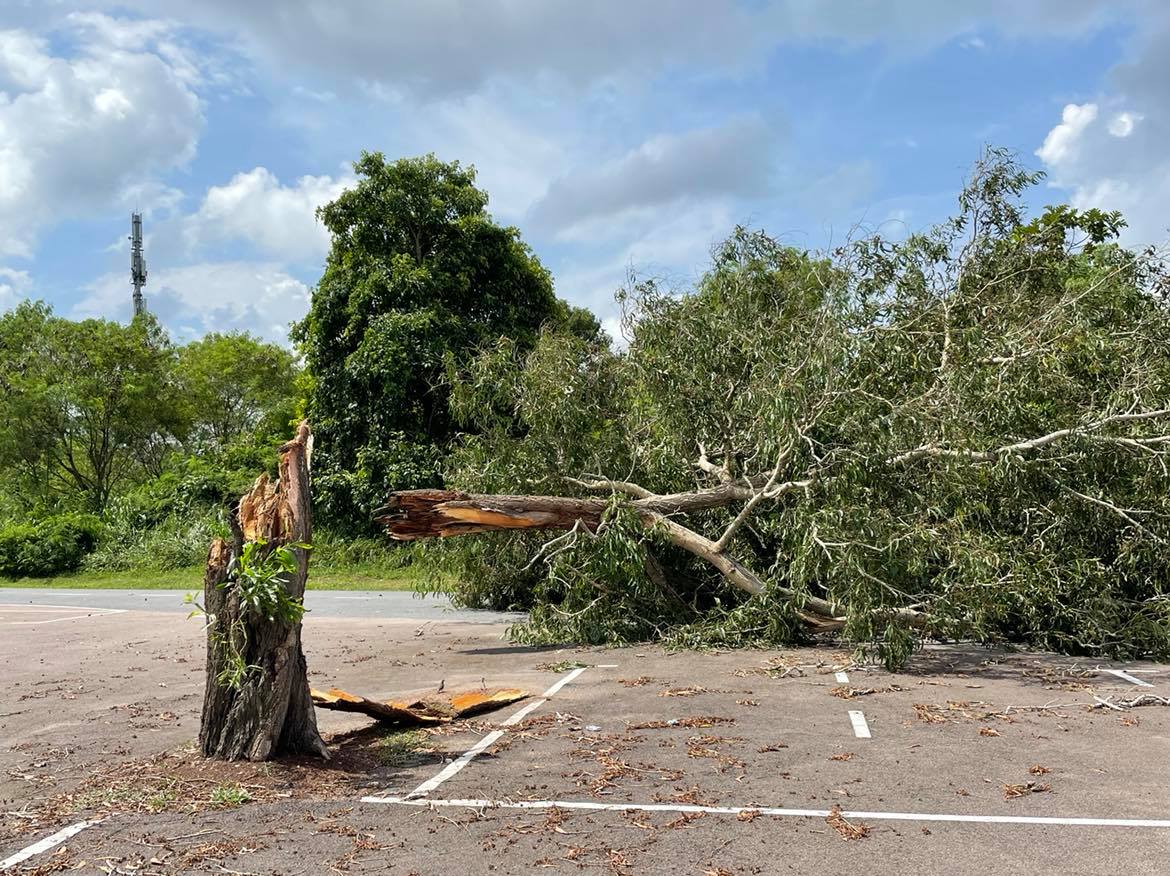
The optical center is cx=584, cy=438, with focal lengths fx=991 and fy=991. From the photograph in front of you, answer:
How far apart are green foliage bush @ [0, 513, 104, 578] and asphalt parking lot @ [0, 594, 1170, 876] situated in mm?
18769

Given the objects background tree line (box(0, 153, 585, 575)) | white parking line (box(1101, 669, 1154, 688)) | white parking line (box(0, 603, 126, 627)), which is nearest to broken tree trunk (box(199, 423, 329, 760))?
white parking line (box(1101, 669, 1154, 688))

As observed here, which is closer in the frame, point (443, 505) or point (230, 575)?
point (230, 575)

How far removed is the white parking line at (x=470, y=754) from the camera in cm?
561

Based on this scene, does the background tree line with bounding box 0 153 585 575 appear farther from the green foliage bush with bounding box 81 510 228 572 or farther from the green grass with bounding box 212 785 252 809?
the green grass with bounding box 212 785 252 809

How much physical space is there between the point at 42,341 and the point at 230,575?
32.0 metres

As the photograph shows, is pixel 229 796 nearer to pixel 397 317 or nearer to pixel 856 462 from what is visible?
pixel 856 462

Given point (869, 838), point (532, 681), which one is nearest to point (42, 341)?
point (532, 681)

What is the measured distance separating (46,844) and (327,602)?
13290mm

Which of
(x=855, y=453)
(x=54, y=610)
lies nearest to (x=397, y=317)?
(x=54, y=610)

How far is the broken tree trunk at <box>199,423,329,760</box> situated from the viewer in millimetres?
6023

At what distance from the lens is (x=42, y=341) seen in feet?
110

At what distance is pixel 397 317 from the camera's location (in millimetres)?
22500

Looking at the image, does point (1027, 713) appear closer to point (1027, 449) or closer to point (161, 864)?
point (1027, 449)

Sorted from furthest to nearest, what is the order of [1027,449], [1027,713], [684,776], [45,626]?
1. [45,626]
2. [1027,449]
3. [1027,713]
4. [684,776]
